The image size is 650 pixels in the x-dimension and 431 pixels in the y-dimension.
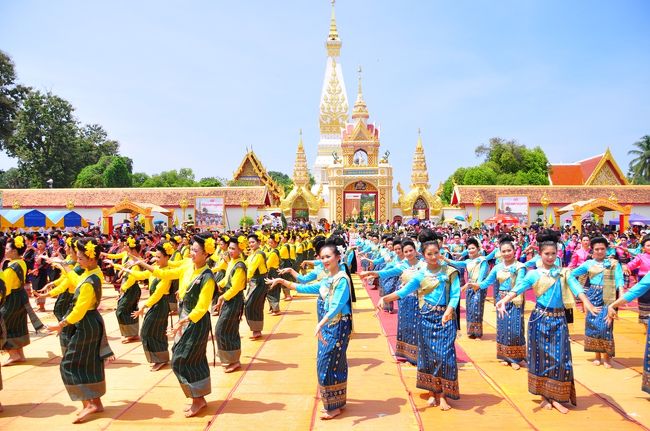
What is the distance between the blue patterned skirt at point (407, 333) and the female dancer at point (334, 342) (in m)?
1.96

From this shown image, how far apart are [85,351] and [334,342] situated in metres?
2.42

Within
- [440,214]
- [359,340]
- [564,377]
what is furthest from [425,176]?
[564,377]

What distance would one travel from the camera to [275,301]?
453 inches

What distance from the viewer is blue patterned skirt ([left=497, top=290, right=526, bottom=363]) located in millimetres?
7047

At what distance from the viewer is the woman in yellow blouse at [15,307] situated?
7.20 meters

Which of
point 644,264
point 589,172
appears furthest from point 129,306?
point 589,172

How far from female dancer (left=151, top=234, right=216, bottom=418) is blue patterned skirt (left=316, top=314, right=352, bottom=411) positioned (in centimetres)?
118

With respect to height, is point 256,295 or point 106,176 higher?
point 106,176

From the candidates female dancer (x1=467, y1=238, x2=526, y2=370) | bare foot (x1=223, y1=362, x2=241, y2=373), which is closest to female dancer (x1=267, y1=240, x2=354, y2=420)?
bare foot (x1=223, y1=362, x2=241, y2=373)

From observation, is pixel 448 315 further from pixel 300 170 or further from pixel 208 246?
pixel 300 170

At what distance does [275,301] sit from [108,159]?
46.7m

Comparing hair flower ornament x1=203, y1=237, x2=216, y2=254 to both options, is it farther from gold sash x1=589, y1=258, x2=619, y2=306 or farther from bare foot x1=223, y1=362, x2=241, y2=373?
gold sash x1=589, y1=258, x2=619, y2=306

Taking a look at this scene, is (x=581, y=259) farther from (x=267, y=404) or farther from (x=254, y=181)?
(x=254, y=181)

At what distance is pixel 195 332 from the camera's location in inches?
209
